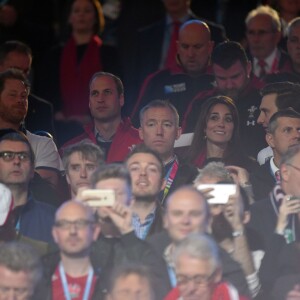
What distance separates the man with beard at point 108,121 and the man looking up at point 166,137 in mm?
205

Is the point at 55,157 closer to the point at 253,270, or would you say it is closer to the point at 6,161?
the point at 6,161

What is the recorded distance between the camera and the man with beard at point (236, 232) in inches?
371

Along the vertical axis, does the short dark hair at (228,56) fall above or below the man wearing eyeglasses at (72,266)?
above

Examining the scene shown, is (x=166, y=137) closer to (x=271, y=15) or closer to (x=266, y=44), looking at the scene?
(x=266, y=44)

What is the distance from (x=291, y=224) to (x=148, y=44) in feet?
10.7

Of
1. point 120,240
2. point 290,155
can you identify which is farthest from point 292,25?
point 120,240

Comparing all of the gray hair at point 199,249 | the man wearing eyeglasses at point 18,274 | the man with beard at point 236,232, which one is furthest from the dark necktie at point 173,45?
the man wearing eyeglasses at point 18,274

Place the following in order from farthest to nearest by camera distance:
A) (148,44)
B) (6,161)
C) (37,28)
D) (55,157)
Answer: (37,28) → (148,44) → (55,157) → (6,161)

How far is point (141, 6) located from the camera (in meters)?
13.4

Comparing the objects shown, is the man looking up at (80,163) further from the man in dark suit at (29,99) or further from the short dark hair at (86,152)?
the man in dark suit at (29,99)

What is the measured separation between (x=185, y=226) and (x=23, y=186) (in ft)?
3.66

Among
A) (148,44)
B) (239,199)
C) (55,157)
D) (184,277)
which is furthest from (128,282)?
(148,44)

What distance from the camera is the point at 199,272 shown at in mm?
9086

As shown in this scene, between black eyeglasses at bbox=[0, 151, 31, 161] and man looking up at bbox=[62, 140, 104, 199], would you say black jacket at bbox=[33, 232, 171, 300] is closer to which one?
man looking up at bbox=[62, 140, 104, 199]
